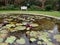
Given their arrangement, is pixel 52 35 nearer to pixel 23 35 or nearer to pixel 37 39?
pixel 37 39

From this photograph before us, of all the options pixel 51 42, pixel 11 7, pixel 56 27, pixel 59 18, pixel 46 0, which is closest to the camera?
pixel 51 42

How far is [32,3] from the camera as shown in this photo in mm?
13688

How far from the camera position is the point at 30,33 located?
5215mm

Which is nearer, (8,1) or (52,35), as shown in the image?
(52,35)

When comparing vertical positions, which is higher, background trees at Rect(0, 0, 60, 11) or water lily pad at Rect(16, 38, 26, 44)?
background trees at Rect(0, 0, 60, 11)

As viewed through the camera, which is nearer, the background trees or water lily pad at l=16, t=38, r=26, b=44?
water lily pad at l=16, t=38, r=26, b=44

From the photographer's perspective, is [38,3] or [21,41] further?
[38,3]

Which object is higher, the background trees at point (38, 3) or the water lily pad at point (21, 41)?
the background trees at point (38, 3)

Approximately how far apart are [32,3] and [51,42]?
31.4 feet

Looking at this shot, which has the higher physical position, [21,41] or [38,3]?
[38,3]

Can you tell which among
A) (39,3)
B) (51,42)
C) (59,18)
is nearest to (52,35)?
(51,42)

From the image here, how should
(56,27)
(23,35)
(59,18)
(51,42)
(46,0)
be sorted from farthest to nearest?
(46,0) < (59,18) < (56,27) < (23,35) < (51,42)

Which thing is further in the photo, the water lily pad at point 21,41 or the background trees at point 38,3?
the background trees at point 38,3

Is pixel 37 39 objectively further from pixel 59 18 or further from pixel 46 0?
pixel 46 0
